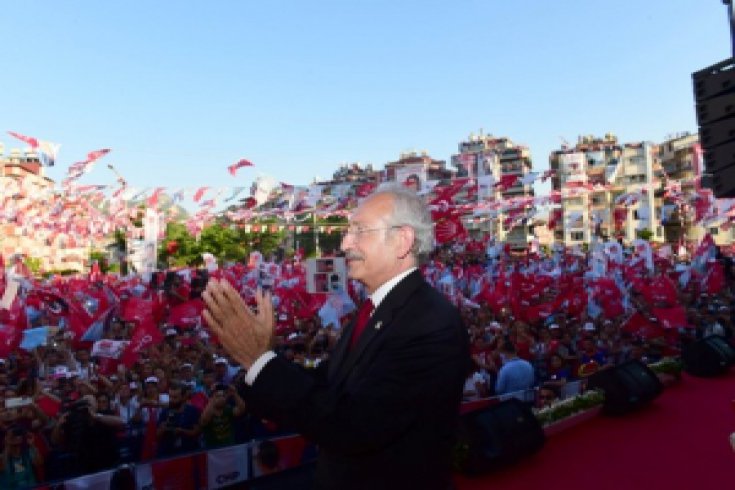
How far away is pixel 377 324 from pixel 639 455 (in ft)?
15.7

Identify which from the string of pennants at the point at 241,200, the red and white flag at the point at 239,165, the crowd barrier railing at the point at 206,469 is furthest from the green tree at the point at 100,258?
the crowd barrier railing at the point at 206,469

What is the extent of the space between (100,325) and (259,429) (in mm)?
5420

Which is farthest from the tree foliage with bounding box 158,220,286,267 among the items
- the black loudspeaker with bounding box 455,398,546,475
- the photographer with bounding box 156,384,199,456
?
the black loudspeaker with bounding box 455,398,546,475

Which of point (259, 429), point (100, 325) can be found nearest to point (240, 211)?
point (100, 325)

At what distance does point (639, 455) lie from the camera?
563cm

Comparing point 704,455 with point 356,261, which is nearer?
point 356,261

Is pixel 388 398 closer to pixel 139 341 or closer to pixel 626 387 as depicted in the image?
pixel 626 387

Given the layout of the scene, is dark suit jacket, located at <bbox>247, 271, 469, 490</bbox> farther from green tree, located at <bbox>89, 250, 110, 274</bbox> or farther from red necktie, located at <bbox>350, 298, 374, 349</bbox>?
green tree, located at <bbox>89, 250, 110, 274</bbox>

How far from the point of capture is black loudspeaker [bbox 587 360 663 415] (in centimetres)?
682

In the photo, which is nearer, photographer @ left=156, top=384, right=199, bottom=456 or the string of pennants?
photographer @ left=156, top=384, right=199, bottom=456

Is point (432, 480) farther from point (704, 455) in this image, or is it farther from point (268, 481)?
point (268, 481)

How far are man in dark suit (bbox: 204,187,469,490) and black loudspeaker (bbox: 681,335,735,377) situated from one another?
825 centimetres

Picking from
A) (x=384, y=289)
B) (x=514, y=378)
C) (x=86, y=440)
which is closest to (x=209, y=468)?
(x=86, y=440)

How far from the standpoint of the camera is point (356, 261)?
81.7 inches
